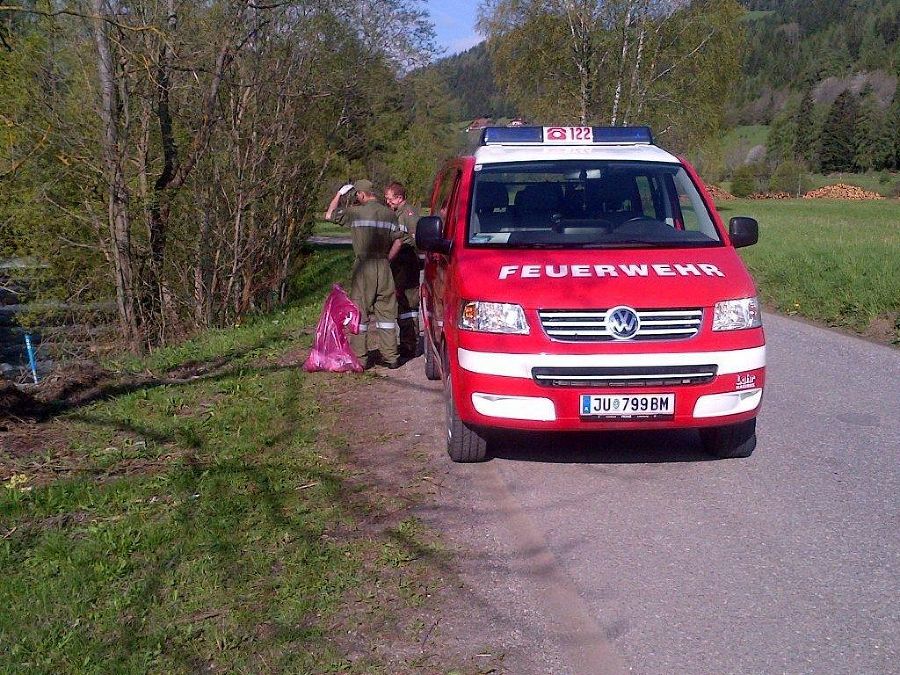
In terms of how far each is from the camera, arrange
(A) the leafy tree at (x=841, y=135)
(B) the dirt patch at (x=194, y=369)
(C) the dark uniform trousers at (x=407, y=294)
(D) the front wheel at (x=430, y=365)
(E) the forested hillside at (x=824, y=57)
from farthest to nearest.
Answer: (E) the forested hillside at (x=824, y=57) → (A) the leafy tree at (x=841, y=135) → (C) the dark uniform trousers at (x=407, y=294) → (B) the dirt patch at (x=194, y=369) → (D) the front wheel at (x=430, y=365)

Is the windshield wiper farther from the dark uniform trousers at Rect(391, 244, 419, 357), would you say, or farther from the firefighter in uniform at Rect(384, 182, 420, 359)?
the dark uniform trousers at Rect(391, 244, 419, 357)

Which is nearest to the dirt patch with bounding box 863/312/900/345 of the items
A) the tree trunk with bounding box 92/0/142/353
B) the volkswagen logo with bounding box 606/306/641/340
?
the volkswagen logo with bounding box 606/306/641/340

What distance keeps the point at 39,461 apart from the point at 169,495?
4.08 ft

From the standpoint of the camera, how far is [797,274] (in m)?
14.9

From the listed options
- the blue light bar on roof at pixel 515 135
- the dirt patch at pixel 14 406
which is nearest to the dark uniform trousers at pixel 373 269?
the blue light bar on roof at pixel 515 135

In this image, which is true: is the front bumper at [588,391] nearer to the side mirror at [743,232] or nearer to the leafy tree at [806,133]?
the side mirror at [743,232]

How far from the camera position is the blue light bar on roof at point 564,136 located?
7.39m

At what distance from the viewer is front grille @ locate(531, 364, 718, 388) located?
5285mm

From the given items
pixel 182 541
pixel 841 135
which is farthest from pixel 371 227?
pixel 841 135

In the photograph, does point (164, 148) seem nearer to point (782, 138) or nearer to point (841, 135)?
point (841, 135)

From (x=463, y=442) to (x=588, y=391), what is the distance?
1.01 m

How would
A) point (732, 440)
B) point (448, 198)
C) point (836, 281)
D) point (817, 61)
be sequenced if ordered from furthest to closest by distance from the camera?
point (817, 61)
point (836, 281)
point (448, 198)
point (732, 440)

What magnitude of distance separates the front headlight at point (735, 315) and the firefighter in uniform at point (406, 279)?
4.51 m

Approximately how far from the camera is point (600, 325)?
5316 millimetres
